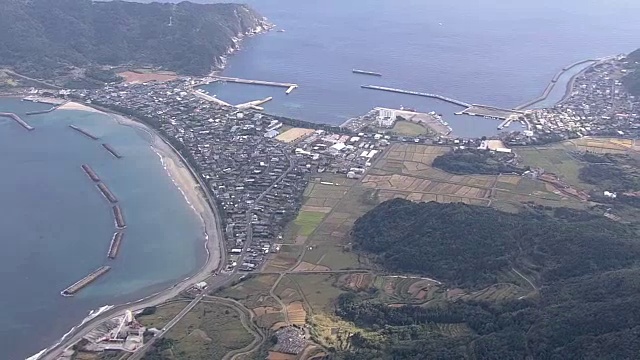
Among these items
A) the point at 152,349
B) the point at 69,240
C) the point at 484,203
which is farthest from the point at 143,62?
the point at 152,349

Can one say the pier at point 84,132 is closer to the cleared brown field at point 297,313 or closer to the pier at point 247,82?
the pier at point 247,82

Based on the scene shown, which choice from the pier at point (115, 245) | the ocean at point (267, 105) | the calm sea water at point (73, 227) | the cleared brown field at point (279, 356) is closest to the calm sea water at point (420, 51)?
the ocean at point (267, 105)

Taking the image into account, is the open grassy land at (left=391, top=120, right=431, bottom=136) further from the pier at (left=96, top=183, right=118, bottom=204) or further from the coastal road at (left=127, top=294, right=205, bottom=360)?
the coastal road at (left=127, top=294, right=205, bottom=360)

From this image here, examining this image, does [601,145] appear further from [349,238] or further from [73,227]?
[73,227]

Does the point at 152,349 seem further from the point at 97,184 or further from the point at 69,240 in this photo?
the point at 97,184

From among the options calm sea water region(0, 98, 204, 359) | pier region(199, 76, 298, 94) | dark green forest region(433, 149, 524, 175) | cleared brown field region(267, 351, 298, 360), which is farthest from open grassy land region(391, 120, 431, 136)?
cleared brown field region(267, 351, 298, 360)

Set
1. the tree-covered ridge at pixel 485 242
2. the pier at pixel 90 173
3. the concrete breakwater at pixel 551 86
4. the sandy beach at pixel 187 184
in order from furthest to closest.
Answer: the concrete breakwater at pixel 551 86 → the pier at pixel 90 173 → the sandy beach at pixel 187 184 → the tree-covered ridge at pixel 485 242
